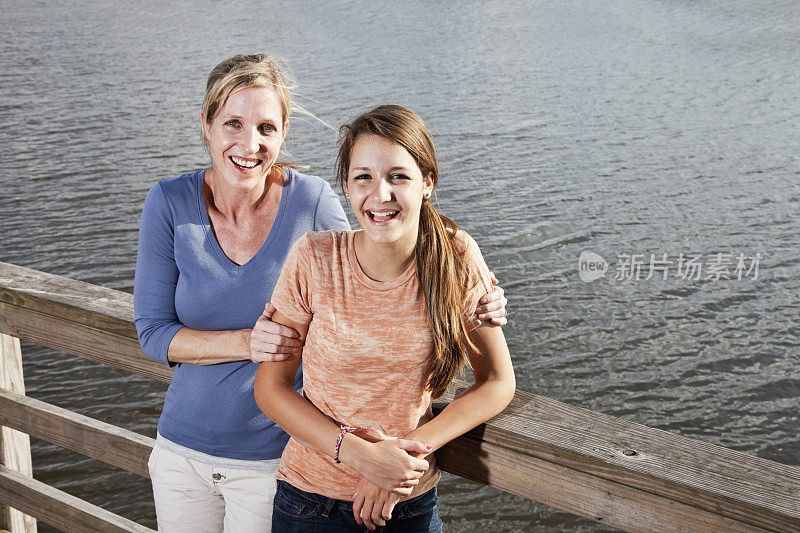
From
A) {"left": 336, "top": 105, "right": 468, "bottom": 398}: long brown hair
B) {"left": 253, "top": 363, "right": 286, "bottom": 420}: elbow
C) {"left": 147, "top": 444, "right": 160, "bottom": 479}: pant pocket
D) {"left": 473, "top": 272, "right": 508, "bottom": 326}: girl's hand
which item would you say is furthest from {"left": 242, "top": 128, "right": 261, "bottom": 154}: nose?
{"left": 147, "top": 444, "right": 160, "bottom": 479}: pant pocket

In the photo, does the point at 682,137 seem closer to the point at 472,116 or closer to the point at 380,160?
the point at 472,116

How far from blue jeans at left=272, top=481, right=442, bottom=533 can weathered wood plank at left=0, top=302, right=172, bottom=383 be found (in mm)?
628

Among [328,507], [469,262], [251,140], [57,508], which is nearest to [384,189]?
[469,262]

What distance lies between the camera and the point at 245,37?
21734 mm

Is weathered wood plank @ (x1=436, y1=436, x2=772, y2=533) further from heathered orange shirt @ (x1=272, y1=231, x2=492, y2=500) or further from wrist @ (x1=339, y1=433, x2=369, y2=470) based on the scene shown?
wrist @ (x1=339, y1=433, x2=369, y2=470)

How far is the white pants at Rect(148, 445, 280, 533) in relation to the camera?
2.28m

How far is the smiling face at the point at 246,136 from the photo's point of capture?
7.58ft

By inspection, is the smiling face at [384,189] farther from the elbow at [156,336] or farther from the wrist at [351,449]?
the elbow at [156,336]

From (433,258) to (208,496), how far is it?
1023 mm

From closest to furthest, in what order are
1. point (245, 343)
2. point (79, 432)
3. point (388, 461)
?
1. point (388, 461)
2. point (245, 343)
3. point (79, 432)

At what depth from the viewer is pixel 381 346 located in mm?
1915

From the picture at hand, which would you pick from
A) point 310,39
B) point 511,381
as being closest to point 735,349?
point 511,381

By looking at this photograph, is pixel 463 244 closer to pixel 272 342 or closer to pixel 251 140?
pixel 272 342

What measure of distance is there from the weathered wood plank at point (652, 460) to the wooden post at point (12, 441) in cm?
188
